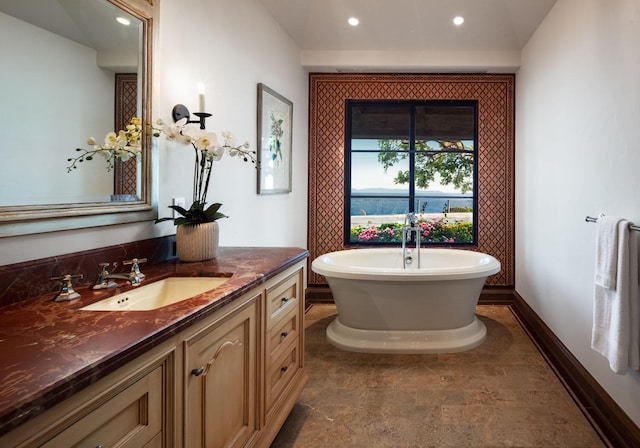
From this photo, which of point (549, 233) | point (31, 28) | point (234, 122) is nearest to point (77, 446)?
point (31, 28)

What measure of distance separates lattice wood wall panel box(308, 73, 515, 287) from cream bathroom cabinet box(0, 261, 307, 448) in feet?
8.03

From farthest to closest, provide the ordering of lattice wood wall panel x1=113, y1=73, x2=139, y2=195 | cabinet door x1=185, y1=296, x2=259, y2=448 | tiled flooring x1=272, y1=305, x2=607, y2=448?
tiled flooring x1=272, y1=305, x2=607, y2=448
lattice wood wall panel x1=113, y1=73, x2=139, y2=195
cabinet door x1=185, y1=296, x2=259, y2=448

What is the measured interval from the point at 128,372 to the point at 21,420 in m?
0.25

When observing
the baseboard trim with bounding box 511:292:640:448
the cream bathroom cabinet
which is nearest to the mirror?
the cream bathroom cabinet

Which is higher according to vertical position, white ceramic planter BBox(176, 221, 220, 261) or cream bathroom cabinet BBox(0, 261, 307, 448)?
white ceramic planter BBox(176, 221, 220, 261)

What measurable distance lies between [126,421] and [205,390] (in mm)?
323

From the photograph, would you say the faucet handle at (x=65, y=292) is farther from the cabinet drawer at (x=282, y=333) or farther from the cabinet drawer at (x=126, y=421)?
the cabinet drawer at (x=282, y=333)

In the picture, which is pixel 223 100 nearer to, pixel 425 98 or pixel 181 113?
pixel 181 113

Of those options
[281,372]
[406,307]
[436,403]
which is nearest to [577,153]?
[406,307]

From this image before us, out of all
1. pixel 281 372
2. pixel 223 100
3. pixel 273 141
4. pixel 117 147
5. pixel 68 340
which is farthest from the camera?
pixel 273 141

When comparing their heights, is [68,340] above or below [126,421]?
above

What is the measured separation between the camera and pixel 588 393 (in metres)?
2.27

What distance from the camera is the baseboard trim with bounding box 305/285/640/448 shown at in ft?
6.17

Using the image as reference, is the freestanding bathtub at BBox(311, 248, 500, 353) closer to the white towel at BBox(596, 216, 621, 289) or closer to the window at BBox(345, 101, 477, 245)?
the white towel at BBox(596, 216, 621, 289)
